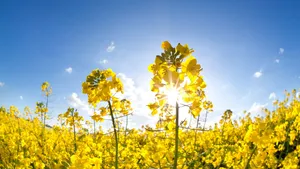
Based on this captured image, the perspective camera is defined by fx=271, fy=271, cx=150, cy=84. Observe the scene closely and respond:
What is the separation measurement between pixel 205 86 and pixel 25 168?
3.20 metres

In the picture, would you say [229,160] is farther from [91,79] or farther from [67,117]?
[67,117]

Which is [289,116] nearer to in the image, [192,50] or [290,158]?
[290,158]

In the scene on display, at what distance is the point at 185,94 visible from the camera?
2.04 m

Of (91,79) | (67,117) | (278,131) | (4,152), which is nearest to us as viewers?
(91,79)

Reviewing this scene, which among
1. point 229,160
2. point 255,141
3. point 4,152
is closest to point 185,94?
point 255,141

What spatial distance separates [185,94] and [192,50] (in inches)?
14.1

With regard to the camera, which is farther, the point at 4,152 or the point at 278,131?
the point at 4,152

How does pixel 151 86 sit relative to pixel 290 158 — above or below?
above

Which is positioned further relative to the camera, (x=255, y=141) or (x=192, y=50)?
(x=255, y=141)

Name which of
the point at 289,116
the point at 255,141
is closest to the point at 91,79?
the point at 255,141

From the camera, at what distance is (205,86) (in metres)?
2.03

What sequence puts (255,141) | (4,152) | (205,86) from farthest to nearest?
1. (4,152)
2. (255,141)
3. (205,86)

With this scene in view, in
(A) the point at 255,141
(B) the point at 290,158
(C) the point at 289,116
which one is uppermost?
(C) the point at 289,116

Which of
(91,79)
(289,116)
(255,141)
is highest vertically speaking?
(91,79)
